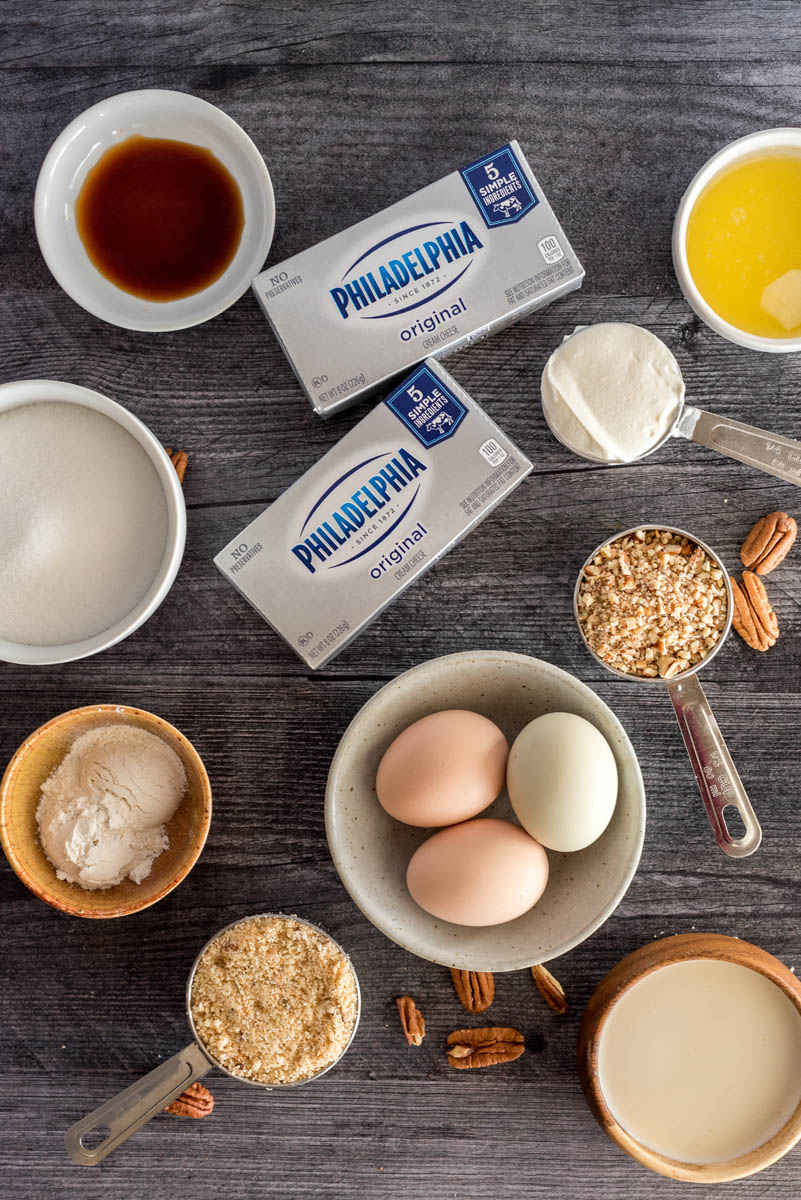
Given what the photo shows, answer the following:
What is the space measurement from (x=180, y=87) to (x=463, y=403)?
0.53m

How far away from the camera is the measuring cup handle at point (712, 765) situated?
0.96m

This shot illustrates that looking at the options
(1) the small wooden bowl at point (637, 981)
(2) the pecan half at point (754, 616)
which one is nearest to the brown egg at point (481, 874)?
(1) the small wooden bowl at point (637, 981)

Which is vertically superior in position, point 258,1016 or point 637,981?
point 258,1016

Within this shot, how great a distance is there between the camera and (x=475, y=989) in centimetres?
100

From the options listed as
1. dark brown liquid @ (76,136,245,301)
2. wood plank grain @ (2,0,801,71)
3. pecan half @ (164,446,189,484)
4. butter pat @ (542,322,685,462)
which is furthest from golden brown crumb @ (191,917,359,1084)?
wood plank grain @ (2,0,801,71)

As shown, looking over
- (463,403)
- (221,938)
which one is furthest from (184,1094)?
(463,403)

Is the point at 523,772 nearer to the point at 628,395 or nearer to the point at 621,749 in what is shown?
the point at 621,749

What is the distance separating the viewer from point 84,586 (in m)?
0.90

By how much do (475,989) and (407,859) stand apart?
197 mm

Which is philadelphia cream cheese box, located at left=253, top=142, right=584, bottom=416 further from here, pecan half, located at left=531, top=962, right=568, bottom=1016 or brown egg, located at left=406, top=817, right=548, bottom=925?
pecan half, located at left=531, top=962, right=568, bottom=1016

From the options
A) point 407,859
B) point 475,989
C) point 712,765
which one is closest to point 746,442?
point 712,765

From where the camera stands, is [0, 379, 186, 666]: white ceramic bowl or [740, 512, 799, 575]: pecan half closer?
[0, 379, 186, 666]: white ceramic bowl

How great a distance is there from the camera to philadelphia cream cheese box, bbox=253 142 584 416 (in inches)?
36.2

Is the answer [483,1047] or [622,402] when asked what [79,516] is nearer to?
[622,402]
